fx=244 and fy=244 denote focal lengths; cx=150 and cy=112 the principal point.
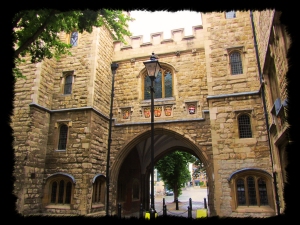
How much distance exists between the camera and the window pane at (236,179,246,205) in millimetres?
8516

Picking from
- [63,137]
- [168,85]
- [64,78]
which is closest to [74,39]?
[64,78]

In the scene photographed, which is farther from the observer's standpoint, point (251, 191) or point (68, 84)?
point (68, 84)

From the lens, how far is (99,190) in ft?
36.5

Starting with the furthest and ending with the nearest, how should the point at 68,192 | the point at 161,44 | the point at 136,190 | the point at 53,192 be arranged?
1. the point at 136,190
2. the point at 161,44
3. the point at 53,192
4. the point at 68,192

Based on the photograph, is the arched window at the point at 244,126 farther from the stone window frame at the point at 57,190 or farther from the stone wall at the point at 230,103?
the stone window frame at the point at 57,190

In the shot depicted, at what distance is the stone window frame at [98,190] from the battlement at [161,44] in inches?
257

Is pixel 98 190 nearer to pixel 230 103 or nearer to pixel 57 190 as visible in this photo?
pixel 57 190

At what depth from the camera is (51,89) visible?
1158 cm

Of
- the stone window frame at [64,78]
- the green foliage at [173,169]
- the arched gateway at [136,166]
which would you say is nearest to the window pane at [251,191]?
the arched gateway at [136,166]

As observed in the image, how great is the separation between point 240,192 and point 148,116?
5.54 meters

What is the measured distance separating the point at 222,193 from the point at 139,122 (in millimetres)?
5305

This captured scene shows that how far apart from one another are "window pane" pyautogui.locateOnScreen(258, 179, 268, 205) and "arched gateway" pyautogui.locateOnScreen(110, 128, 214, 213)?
4.06 m

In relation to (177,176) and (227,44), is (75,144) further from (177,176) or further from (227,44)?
(177,176)

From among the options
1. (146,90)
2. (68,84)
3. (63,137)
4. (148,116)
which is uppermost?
(146,90)
